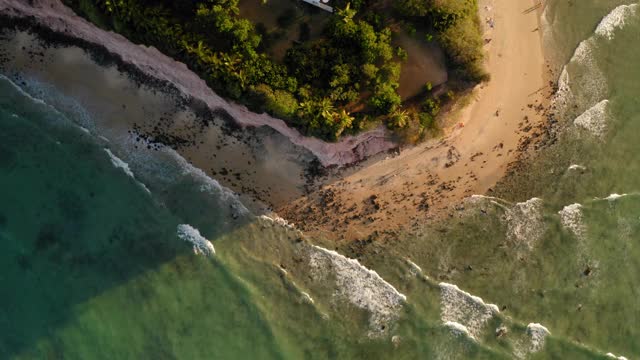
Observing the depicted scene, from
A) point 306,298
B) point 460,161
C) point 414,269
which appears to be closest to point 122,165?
point 306,298

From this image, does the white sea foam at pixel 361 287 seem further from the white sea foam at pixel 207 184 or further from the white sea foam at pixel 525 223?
the white sea foam at pixel 525 223

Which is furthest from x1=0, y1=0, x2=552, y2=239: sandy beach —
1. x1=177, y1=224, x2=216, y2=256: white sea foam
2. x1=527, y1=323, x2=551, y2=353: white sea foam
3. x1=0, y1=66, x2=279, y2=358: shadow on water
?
x1=527, y1=323, x2=551, y2=353: white sea foam

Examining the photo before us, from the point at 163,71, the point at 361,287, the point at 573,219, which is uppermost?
the point at 573,219

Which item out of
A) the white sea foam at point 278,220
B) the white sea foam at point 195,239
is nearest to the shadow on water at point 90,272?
the white sea foam at point 195,239

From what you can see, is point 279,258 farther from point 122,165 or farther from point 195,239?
point 122,165

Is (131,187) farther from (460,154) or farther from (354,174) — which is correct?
(460,154)

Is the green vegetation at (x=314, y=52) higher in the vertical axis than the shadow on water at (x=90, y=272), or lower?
higher

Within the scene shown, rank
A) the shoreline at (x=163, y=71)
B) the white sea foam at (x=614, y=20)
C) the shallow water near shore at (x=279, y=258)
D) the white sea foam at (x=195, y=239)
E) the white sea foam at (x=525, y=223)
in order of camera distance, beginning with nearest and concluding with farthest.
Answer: the shoreline at (x=163, y=71)
the shallow water near shore at (x=279, y=258)
the white sea foam at (x=195, y=239)
the white sea foam at (x=525, y=223)
the white sea foam at (x=614, y=20)
